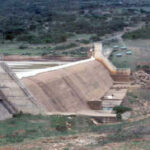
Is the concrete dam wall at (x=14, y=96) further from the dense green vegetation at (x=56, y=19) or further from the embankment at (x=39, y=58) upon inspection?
the dense green vegetation at (x=56, y=19)

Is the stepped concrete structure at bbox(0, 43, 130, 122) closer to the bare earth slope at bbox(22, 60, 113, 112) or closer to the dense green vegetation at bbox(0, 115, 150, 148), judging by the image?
the bare earth slope at bbox(22, 60, 113, 112)

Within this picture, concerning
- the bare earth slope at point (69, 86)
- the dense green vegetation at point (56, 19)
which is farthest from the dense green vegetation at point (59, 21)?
the bare earth slope at point (69, 86)

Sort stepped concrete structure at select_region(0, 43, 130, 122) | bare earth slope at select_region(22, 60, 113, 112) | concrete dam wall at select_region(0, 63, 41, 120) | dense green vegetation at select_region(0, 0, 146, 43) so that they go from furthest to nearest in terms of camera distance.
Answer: dense green vegetation at select_region(0, 0, 146, 43) → bare earth slope at select_region(22, 60, 113, 112) → stepped concrete structure at select_region(0, 43, 130, 122) → concrete dam wall at select_region(0, 63, 41, 120)

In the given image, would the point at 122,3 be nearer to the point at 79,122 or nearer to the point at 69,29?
the point at 69,29

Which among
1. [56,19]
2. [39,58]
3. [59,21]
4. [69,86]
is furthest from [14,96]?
[56,19]

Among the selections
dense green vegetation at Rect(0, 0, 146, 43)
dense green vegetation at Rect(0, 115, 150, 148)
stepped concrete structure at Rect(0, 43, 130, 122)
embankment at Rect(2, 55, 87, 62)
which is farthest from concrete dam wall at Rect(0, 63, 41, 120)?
dense green vegetation at Rect(0, 0, 146, 43)

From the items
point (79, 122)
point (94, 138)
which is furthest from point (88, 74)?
point (94, 138)

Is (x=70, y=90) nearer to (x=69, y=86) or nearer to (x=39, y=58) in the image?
(x=69, y=86)

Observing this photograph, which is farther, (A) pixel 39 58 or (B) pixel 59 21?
(B) pixel 59 21
